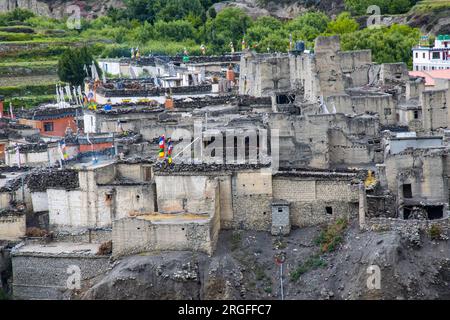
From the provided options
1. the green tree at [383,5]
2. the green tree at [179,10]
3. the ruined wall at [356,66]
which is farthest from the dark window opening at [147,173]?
the green tree at [179,10]

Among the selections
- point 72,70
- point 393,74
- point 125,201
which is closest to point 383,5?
point 72,70

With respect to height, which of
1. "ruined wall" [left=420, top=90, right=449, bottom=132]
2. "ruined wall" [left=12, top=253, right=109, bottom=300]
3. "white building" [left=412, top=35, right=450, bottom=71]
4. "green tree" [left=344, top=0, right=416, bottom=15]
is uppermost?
"green tree" [left=344, top=0, right=416, bottom=15]

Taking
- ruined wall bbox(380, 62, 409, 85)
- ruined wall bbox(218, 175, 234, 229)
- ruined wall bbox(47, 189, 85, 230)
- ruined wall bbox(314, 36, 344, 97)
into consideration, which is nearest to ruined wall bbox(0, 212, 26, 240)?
ruined wall bbox(47, 189, 85, 230)

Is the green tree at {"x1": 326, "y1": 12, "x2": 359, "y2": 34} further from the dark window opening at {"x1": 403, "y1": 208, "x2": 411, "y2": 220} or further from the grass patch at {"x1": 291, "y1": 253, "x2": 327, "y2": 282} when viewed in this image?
the grass patch at {"x1": 291, "y1": 253, "x2": 327, "y2": 282}

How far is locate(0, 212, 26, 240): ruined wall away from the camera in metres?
35.8

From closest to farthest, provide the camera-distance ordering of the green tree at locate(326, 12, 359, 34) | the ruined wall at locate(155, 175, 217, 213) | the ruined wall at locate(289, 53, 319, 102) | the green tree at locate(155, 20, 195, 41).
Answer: the ruined wall at locate(155, 175, 217, 213)
the ruined wall at locate(289, 53, 319, 102)
the green tree at locate(326, 12, 359, 34)
the green tree at locate(155, 20, 195, 41)

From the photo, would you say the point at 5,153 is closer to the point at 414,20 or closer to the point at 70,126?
the point at 70,126

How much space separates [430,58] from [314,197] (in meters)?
29.8

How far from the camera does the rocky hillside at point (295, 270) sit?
2980 cm

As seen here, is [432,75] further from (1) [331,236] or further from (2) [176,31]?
(2) [176,31]

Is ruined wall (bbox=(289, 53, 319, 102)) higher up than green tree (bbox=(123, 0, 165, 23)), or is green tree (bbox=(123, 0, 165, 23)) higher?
green tree (bbox=(123, 0, 165, 23))

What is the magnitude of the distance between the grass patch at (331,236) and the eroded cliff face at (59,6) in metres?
64.5

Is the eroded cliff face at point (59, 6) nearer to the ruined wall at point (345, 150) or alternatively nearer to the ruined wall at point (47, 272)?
the ruined wall at point (345, 150)

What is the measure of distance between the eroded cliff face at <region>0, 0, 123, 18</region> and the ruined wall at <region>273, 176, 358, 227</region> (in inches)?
2487
